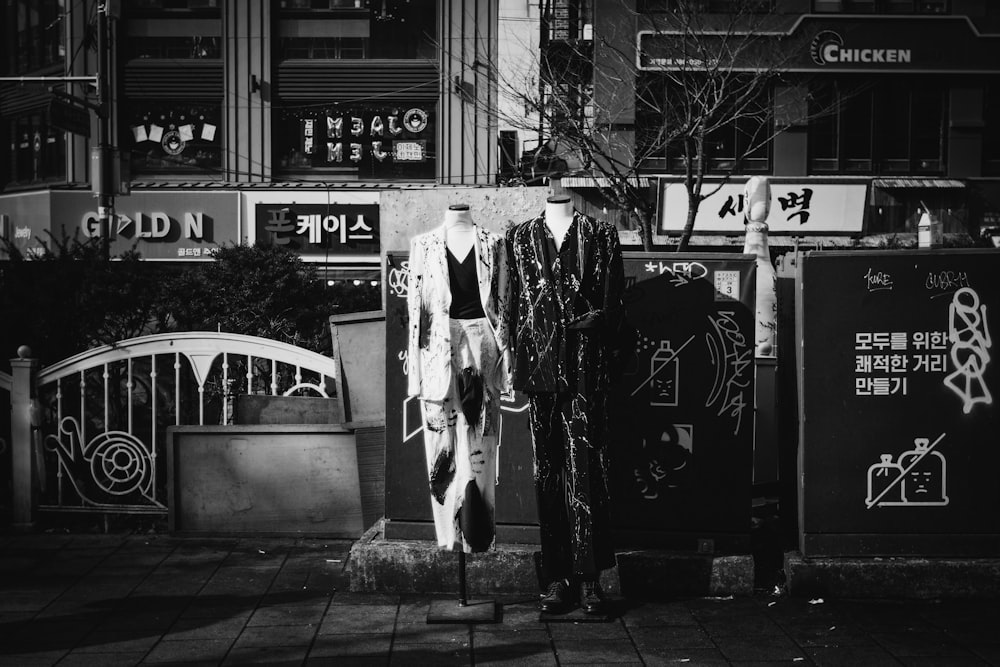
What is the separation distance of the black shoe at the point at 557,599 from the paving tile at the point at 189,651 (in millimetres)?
1403

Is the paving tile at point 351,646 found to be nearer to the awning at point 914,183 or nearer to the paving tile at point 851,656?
the paving tile at point 851,656

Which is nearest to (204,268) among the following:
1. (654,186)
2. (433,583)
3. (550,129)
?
(433,583)

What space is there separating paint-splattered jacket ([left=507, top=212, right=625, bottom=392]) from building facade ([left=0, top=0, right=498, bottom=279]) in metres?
17.3

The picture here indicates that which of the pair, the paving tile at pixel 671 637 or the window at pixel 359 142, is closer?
the paving tile at pixel 671 637

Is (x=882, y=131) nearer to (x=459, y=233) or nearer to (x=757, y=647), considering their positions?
(x=459, y=233)

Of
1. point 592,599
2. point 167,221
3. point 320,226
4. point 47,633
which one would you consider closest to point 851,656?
point 592,599

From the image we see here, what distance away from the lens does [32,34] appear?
23469 millimetres

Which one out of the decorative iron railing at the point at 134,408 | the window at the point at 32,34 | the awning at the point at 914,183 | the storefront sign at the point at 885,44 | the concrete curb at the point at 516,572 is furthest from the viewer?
the window at the point at 32,34

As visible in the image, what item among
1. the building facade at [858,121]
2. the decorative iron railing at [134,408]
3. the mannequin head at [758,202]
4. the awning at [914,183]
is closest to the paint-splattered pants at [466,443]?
the decorative iron railing at [134,408]

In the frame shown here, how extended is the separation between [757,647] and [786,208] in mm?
17436

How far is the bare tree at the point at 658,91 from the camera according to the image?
15898 mm

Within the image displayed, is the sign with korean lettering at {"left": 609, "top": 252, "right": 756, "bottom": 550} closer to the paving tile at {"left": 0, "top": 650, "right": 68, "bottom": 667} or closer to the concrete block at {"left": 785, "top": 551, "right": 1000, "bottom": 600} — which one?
the concrete block at {"left": 785, "top": 551, "right": 1000, "bottom": 600}

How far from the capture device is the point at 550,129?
1600 centimetres

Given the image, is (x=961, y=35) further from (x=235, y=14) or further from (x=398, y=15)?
(x=235, y=14)
